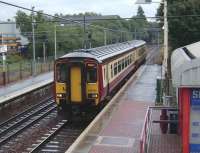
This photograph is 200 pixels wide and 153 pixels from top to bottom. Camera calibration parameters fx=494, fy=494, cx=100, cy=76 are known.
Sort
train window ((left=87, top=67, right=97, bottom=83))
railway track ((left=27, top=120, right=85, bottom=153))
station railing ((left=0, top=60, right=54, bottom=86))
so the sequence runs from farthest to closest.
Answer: station railing ((left=0, top=60, right=54, bottom=86))
train window ((left=87, top=67, right=97, bottom=83))
railway track ((left=27, top=120, right=85, bottom=153))

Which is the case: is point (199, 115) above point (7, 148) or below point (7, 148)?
above

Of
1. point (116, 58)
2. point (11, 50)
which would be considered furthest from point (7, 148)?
point (11, 50)

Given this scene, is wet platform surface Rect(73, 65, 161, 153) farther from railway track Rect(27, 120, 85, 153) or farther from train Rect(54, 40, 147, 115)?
railway track Rect(27, 120, 85, 153)

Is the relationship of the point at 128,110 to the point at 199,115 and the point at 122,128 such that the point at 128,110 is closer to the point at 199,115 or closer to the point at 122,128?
the point at 122,128

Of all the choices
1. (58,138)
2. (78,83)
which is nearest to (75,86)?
(78,83)

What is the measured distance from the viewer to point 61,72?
20.3 m

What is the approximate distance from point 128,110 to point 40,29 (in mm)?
41765

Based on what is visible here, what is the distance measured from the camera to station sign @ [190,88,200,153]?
10.3 meters

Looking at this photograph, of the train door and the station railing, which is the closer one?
the train door

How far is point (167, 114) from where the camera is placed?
15992 millimetres

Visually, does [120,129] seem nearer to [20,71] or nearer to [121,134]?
[121,134]

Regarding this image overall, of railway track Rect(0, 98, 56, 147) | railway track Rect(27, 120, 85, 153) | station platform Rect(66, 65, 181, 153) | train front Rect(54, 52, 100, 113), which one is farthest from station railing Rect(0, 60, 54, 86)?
train front Rect(54, 52, 100, 113)

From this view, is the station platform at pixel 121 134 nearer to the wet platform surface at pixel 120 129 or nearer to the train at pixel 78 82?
the wet platform surface at pixel 120 129

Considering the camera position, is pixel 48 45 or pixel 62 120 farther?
pixel 48 45
